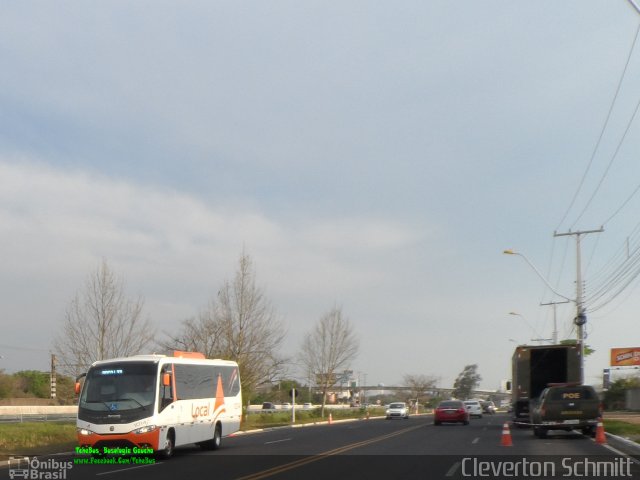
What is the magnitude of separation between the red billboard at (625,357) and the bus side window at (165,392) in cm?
8822

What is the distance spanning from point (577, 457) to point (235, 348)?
2781 centimetres

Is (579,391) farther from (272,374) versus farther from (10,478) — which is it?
(272,374)

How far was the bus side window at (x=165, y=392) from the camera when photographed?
67.3ft

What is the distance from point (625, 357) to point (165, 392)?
9029cm

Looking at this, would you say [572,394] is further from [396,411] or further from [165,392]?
[396,411]

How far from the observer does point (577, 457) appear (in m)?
19.9

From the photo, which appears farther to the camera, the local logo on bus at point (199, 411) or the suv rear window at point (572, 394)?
the suv rear window at point (572, 394)

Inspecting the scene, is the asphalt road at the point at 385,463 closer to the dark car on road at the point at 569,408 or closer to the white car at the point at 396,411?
the dark car on road at the point at 569,408

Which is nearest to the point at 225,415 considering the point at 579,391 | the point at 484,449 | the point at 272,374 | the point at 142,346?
the point at 484,449

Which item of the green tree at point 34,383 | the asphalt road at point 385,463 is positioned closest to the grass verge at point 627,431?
the asphalt road at point 385,463

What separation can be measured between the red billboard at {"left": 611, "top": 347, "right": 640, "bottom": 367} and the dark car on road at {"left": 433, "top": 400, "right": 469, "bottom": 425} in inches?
2354

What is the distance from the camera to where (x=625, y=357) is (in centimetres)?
9900

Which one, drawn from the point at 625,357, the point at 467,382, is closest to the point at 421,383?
the point at 467,382

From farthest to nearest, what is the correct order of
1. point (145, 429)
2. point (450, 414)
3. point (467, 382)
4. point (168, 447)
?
point (467, 382) → point (450, 414) → point (168, 447) → point (145, 429)
